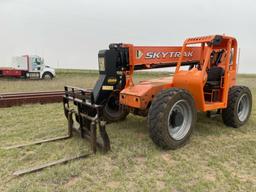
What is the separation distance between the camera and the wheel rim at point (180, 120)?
4.21 metres

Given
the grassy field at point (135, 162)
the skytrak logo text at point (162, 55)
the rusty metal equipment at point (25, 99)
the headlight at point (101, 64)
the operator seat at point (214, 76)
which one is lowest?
the grassy field at point (135, 162)

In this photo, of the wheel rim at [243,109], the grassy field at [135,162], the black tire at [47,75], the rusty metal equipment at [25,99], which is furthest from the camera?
the black tire at [47,75]

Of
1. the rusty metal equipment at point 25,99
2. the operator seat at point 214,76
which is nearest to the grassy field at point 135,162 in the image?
the operator seat at point 214,76

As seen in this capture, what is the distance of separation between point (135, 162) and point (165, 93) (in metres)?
1.18

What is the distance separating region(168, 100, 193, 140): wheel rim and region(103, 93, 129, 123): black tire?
1.24 metres

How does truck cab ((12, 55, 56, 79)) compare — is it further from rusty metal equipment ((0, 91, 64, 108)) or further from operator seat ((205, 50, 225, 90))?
operator seat ((205, 50, 225, 90))

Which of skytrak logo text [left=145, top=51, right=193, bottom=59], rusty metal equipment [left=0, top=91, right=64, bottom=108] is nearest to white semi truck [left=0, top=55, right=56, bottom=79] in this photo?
rusty metal equipment [left=0, top=91, right=64, bottom=108]

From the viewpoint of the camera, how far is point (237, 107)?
5242 mm

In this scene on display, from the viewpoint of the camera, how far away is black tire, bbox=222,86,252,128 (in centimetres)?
519

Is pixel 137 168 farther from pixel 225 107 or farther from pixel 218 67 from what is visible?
pixel 218 67

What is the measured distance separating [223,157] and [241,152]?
1.43 ft

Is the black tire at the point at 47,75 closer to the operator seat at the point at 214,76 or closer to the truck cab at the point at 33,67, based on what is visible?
the truck cab at the point at 33,67

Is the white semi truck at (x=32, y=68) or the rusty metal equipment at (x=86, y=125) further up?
the white semi truck at (x=32, y=68)

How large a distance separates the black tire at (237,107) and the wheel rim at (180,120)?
140cm
